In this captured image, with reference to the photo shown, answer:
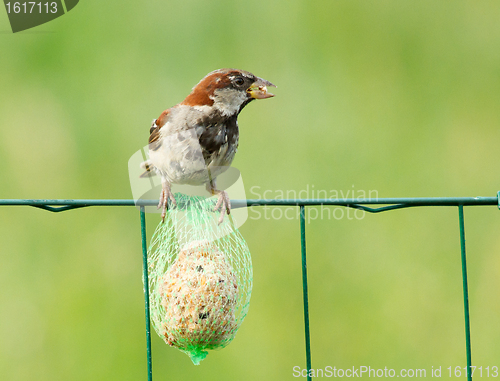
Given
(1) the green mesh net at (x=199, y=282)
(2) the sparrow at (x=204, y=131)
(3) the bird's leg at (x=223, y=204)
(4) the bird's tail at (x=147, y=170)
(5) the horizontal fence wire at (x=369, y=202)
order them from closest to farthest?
(5) the horizontal fence wire at (x=369, y=202)
(1) the green mesh net at (x=199, y=282)
(3) the bird's leg at (x=223, y=204)
(2) the sparrow at (x=204, y=131)
(4) the bird's tail at (x=147, y=170)

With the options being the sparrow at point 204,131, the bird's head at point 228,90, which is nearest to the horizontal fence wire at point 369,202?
the sparrow at point 204,131

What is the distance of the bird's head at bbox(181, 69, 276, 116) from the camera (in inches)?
73.5

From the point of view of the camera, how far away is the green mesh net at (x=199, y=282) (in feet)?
4.47

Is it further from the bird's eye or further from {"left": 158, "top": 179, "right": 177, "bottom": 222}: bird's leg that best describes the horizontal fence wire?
the bird's eye

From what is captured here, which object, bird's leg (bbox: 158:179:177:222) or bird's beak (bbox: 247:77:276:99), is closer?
bird's leg (bbox: 158:179:177:222)

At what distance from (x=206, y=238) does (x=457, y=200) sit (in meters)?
0.65

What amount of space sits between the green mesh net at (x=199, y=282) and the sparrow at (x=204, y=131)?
312 millimetres

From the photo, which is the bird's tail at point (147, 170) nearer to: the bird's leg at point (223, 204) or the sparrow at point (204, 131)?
the sparrow at point (204, 131)

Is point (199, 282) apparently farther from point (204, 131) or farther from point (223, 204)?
point (204, 131)

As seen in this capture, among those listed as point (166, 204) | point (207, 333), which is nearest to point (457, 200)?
point (207, 333)

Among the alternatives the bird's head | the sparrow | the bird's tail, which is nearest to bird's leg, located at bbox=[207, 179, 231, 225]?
the sparrow

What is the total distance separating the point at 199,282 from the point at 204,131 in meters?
0.65

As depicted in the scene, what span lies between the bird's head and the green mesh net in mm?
474

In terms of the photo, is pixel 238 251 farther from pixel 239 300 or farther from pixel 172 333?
pixel 172 333
